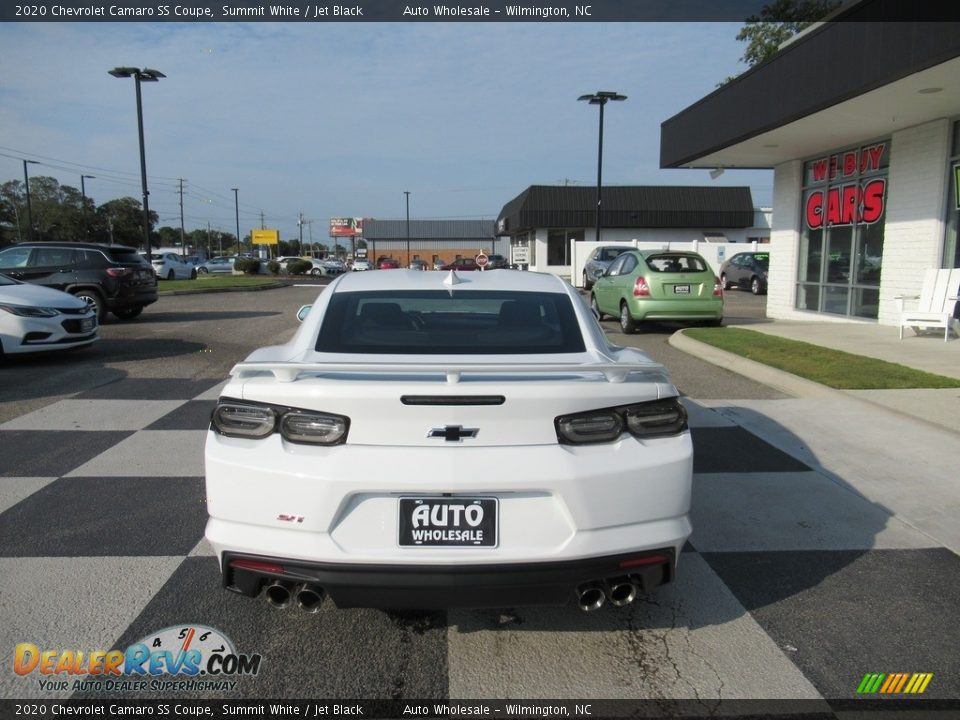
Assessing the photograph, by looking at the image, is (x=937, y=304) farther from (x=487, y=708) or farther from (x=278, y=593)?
(x=278, y=593)

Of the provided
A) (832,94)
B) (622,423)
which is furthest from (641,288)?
(622,423)

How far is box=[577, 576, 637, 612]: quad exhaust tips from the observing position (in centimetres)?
271

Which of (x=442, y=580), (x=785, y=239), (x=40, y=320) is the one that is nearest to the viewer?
(x=442, y=580)

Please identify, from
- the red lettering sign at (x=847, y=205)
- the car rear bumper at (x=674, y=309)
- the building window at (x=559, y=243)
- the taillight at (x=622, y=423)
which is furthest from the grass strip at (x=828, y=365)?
the building window at (x=559, y=243)

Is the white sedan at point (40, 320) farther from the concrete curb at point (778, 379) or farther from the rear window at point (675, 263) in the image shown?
the rear window at point (675, 263)

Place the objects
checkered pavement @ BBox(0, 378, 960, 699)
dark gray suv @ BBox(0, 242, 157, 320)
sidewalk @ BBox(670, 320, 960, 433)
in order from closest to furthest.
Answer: checkered pavement @ BBox(0, 378, 960, 699) → sidewalk @ BBox(670, 320, 960, 433) → dark gray suv @ BBox(0, 242, 157, 320)

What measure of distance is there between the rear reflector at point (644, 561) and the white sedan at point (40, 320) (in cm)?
930

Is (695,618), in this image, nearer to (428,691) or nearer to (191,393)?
(428,691)

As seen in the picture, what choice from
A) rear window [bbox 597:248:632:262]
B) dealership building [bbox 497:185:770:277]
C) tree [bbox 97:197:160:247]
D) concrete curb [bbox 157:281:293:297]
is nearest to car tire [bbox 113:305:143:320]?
concrete curb [bbox 157:281:293:297]

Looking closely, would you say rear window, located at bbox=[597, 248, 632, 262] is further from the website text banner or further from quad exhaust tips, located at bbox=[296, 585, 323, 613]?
quad exhaust tips, located at bbox=[296, 585, 323, 613]

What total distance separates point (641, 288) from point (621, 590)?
11.3 m

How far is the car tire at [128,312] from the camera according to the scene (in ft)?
49.9

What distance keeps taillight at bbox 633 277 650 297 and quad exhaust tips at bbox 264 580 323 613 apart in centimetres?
1165

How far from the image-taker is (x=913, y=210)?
12484 mm
